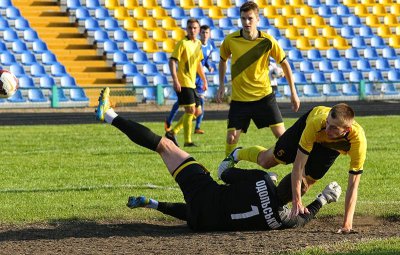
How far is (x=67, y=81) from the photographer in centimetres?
3047

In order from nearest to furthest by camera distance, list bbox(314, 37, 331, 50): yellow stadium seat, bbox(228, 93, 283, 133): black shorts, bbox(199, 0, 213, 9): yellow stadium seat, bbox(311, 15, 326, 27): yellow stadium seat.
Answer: bbox(228, 93, 283, 133): black shorts → bbox(199, 0, 213, 9): yellow stadium seat → bbox(314, 37, 331, 50): yellow stadium seat → bbox(311, 15, 326, 27): yellow stadium seat

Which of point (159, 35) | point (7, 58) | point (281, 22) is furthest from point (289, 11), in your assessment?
point (7, 58)

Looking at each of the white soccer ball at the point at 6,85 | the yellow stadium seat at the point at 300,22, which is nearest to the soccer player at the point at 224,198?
the white soccer ball at the point at 6,85

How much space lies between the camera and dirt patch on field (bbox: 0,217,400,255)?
8.38 m

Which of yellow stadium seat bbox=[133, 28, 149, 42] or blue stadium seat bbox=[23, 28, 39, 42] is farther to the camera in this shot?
yellow stadium seat bbox=[133, 28, 149, 42]

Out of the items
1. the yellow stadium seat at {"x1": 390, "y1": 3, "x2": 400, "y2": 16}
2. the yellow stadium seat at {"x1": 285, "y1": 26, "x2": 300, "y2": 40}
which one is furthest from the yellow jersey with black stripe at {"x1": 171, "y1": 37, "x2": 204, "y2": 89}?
the yellow stadium seat at {"x1": 390, "y1": 3, "x2": 400, "y2": 16}

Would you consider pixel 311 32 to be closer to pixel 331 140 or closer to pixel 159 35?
pixel 159 35

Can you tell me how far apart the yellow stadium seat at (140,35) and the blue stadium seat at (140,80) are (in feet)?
7.74

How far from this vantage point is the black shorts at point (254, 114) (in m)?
13.3

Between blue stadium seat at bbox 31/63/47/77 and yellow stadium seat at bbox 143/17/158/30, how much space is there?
5.06 m

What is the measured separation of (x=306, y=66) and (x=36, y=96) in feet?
34.9

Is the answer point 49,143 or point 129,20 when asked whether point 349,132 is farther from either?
point 129,20

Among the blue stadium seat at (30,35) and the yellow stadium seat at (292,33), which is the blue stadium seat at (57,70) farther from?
the yellow stadium seat at (292,33)

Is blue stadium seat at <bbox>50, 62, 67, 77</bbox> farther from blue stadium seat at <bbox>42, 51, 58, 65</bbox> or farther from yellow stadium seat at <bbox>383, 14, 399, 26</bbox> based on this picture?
yellow stadium seat at <bbox>383, 14, 399, 26</bbox>
